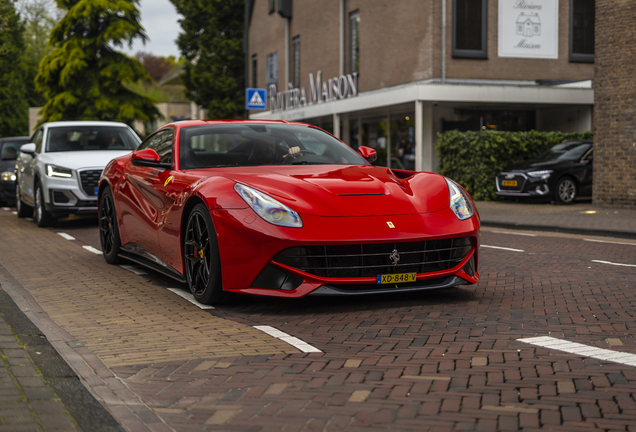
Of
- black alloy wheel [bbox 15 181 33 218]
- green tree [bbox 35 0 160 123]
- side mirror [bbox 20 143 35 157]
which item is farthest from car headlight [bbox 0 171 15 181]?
green tree [bbox 35 0 160 123]

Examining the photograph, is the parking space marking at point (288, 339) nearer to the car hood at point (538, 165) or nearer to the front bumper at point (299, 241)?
the front bumper at point (299, 241)

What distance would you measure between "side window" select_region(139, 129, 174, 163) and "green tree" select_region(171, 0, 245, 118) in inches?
1468

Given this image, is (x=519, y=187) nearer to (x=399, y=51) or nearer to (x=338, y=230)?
(x=399, y=51)

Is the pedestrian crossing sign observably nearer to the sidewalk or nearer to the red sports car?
the sidewalk

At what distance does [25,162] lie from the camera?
14.7 m

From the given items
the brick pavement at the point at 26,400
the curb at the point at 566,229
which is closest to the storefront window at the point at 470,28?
the curb at the point at 566,229

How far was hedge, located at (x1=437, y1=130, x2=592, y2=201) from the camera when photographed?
20156 mm

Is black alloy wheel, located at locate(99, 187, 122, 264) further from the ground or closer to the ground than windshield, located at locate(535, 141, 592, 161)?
closer to the ground

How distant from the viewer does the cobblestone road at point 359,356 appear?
11.1 ft

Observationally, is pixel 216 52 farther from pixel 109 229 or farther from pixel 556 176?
pixel 109 229

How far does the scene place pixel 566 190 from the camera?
18688mm

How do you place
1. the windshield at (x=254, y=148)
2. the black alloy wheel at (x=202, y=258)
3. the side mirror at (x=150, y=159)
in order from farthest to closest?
the side mirror at (x=150, y=159), the windshield at (x=254, y=148), the black alloy wheel at (x=202, y=258)

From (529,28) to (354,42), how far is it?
630 cm

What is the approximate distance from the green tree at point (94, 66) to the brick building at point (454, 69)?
36.3ft
